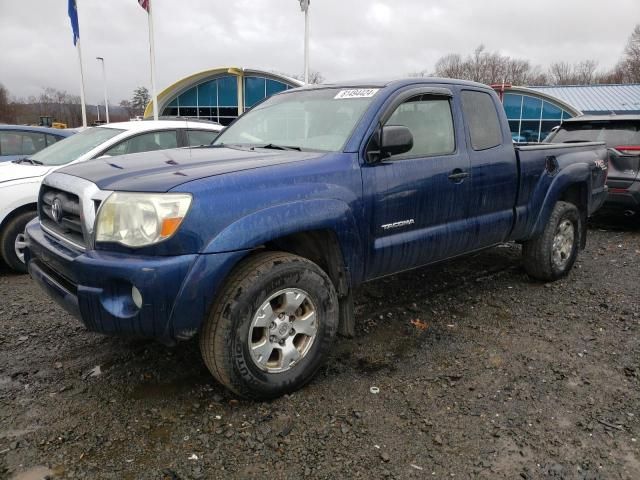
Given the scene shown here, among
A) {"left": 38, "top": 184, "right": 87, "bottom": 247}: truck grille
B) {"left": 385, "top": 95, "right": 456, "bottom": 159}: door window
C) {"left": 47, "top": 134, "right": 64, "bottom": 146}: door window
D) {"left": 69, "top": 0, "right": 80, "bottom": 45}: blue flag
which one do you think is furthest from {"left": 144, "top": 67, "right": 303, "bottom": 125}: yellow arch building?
{"left": 38, "top": 184, "right": 87, "bottom": 247}: truck grille

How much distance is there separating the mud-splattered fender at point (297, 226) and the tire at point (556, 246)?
2.45m

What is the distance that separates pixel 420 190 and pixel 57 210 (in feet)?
7.43

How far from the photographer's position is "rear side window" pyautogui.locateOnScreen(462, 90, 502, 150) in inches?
159

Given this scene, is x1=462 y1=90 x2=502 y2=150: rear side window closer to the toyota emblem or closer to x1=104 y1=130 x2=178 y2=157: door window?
the toyota emblem

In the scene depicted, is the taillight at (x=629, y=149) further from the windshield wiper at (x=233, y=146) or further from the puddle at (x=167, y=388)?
the puddle at (x=167, y=388)

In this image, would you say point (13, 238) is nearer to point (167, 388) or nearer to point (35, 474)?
point (167, 388)

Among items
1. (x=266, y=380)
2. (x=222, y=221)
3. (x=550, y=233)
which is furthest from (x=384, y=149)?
(x=550, y=233)

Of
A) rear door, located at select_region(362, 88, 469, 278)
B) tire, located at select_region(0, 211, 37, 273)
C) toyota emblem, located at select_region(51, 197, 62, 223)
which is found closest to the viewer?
toyota emblem, located at select_region(51, 197, 62, 223)

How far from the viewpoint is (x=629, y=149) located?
734 centimetres

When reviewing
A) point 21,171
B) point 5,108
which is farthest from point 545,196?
point 5,108

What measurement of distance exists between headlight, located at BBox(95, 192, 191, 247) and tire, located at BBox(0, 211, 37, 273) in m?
3.31

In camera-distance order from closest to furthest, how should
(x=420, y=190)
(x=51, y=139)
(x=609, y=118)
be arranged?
(x=420, y=190) < (x=609, y=118) < (x=51, y=139)

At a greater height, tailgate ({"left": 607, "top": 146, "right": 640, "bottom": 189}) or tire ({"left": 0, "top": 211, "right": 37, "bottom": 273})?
tailgate ({"left": 607, "top": 146, "right": 640, "bottom": 189})

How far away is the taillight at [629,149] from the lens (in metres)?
7.27
